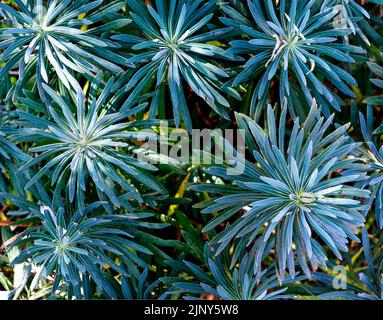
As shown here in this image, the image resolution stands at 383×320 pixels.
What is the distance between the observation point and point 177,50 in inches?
57.3

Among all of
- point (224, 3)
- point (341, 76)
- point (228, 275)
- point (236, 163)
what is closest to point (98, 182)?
point (236, 163)

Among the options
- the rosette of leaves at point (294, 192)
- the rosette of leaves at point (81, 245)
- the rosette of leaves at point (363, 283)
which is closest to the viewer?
the rosette of leaves at point (294, 192)

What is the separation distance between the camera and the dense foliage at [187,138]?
4.68ft

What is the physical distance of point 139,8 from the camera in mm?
1495

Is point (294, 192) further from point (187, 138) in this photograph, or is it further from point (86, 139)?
point (86, 139)

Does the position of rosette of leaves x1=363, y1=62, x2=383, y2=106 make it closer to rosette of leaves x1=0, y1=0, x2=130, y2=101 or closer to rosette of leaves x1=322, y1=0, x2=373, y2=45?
rosette of leaves x1=322, y1=0, x2=373, y2=45

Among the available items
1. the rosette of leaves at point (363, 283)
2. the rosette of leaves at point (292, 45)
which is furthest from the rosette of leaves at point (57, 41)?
the rosette of leaves at point (363, 283)

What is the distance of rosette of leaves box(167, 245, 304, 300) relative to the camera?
5.05 feet

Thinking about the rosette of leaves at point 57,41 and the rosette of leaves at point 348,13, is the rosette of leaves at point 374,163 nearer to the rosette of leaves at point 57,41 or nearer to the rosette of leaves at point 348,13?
the rosette of leaves at point 348,13

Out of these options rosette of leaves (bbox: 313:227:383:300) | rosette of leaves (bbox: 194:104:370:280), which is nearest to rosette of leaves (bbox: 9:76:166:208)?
rosette of leaves (bbox: 194:104:370:280)

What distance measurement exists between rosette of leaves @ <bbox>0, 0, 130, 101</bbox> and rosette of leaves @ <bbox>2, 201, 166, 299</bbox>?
387mm

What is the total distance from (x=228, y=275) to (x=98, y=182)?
53cm

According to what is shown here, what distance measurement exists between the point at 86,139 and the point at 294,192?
0.61 meters
